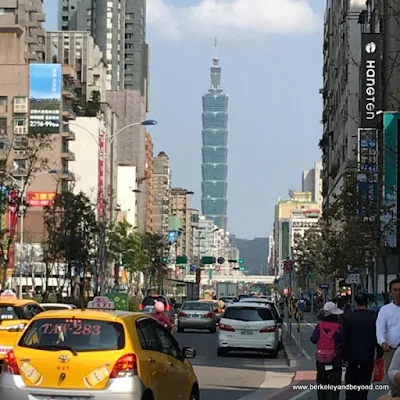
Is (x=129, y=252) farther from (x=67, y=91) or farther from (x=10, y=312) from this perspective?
(x=10, y=312)

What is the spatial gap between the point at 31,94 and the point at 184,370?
91.7m

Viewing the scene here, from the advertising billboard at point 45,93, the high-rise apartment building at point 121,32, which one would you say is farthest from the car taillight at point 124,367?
the high-rise apartment building at point 121,32

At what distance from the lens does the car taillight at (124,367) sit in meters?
11.9

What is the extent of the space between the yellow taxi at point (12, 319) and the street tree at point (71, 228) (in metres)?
36.7

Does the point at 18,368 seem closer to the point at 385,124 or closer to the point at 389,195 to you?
the point at 389,195

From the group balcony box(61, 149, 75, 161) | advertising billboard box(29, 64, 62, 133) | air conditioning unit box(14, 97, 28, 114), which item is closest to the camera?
advertising billboard box(29, 64, 62, 133)

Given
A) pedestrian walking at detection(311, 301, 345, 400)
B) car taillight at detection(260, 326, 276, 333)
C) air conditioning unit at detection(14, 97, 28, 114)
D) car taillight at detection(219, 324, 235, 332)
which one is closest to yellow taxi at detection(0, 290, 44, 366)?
pedestrian walking at detection(311, 301, 345, 400)

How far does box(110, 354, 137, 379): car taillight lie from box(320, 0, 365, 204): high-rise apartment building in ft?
191

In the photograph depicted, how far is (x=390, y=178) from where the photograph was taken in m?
46.2

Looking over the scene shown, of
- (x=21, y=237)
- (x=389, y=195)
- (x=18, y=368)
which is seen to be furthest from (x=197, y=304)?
(x=18, y=368)

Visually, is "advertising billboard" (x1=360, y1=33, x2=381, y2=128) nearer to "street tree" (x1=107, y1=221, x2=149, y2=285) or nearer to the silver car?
the silver car

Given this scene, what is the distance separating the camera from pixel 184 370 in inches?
545

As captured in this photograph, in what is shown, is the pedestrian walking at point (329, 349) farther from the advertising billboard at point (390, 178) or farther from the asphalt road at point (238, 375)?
the advertising billboard at point (390, 178)

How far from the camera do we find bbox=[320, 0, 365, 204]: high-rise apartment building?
87.8 meters
